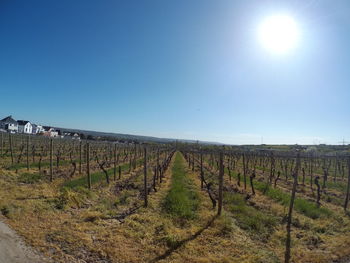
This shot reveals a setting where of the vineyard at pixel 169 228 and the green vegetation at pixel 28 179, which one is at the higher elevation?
the green vegetation at pixel 28 179

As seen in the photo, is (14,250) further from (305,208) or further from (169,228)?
(305,208)

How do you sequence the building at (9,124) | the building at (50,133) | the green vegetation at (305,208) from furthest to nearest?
the building at (50,133) < the building at (9,124) < the green vegetation at (305,208)

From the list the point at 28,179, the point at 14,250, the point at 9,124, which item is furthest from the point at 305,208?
the point at 9,124

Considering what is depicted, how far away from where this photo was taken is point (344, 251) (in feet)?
19.1

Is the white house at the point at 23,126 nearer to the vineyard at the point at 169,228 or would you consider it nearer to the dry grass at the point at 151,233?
the vineyard at the point at 169,228

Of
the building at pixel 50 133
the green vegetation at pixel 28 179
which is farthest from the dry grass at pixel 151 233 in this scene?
the building at pixel 50 133

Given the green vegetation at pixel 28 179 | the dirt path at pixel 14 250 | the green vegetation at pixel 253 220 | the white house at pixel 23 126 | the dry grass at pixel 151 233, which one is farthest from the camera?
the white house at pixel 23 126

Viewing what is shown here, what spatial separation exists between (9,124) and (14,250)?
102 meters

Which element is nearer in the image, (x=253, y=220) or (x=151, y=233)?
(x=151, y=233)

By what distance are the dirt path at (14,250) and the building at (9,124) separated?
97.8 m

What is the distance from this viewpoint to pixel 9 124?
281ft

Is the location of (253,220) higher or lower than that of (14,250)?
lower

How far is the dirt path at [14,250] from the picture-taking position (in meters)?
4.57

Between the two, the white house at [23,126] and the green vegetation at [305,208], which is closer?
the green vegetation at [305,208]
